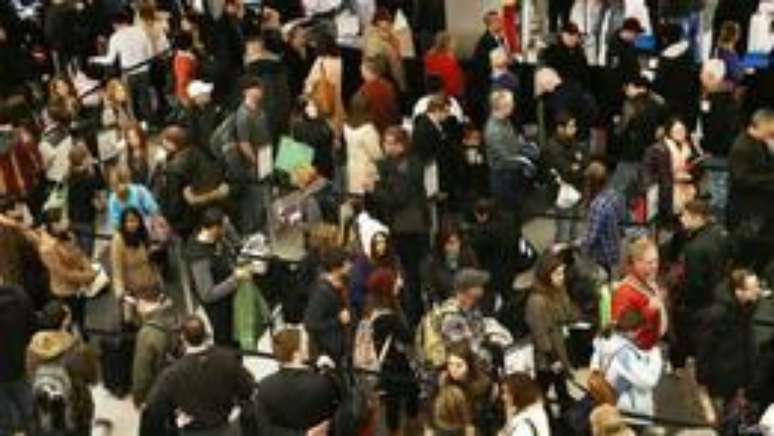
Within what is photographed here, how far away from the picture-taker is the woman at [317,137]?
14.1 metres

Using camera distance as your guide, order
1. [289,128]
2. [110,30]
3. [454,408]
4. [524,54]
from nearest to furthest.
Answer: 1. [454,408]
2. [289,128]
3. [524,54]
4. [110,30]

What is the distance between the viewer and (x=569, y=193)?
44.0 ft

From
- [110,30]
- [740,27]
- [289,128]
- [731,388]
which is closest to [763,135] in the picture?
[731,388]

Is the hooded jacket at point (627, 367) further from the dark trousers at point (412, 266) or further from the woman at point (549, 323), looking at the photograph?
the dark trousers at point (412, 266)

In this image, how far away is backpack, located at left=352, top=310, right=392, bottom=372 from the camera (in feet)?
36.6

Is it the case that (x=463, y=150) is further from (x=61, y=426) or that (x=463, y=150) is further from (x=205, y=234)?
(x=61, y=426)

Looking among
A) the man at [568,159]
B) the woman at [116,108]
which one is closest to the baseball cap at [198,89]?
the woman at [116,108]

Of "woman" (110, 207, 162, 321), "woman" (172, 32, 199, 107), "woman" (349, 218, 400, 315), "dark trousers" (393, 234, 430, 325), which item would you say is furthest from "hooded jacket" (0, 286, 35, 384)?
"woman" (172, 32, 199, 107)

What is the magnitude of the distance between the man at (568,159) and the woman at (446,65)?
5.15 ft

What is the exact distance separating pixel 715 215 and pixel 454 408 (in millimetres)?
4257

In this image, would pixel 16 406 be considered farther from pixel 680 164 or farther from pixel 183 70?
pixel 680 164

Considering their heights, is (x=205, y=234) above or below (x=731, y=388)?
above

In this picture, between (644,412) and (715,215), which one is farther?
(715,215)

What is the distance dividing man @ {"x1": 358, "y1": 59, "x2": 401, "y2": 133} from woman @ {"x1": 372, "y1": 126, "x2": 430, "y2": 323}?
131cm
